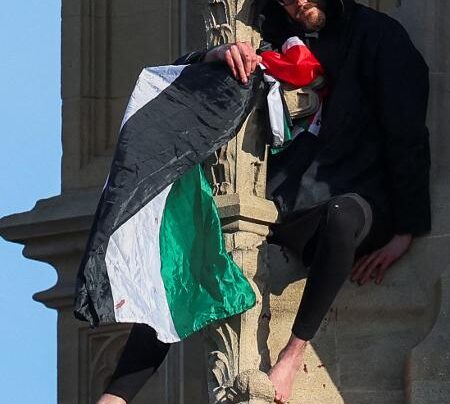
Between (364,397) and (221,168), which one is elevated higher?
(221,168)

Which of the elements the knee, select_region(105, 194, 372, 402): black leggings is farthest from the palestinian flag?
the knee

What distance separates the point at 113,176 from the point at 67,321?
431 centimetres

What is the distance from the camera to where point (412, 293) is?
55.3 feet

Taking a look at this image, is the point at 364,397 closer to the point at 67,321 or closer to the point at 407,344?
the point at 407,344

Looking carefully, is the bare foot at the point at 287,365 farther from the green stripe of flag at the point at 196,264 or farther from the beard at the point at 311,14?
the beard at the point at 311,14

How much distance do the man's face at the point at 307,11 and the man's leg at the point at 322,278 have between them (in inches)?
34.8

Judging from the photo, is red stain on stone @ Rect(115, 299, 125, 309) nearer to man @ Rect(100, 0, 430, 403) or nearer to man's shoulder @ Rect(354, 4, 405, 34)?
man @ Rect(100, 0, 430, 403)

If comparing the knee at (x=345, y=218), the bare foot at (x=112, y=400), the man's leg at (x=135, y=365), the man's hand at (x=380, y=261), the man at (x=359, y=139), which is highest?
the man at (x=359, y=139)

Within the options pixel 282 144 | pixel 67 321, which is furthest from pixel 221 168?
pixel 67 321

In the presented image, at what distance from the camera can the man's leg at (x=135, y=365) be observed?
658 inches

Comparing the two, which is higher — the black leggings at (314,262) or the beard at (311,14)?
the beard at (311,14)

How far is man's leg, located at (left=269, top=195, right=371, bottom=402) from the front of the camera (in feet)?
53.9

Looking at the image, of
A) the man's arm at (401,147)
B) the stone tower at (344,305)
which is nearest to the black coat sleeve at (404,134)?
the man's arm at (401,147)

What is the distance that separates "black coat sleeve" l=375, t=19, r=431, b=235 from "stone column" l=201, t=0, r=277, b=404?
55cm
